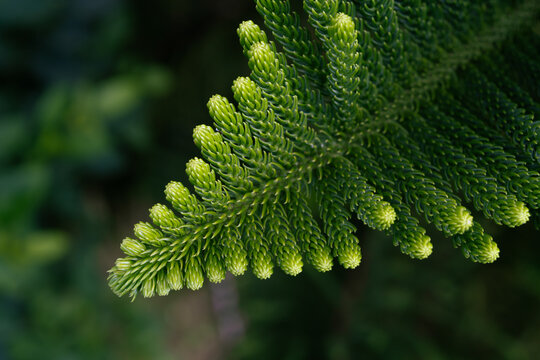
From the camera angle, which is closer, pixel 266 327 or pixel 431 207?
pixel 431 207

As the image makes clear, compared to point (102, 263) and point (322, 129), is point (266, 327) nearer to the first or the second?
point (322, 129)

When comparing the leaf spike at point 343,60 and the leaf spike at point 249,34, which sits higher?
the leaf spike at point 249,34

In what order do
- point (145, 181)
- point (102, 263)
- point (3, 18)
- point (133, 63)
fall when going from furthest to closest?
point (102, 263), point (145, 181), point (133, 63), point (3, 18)

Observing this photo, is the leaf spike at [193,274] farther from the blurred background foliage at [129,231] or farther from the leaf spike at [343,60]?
the blurred background foliage at [129,231]

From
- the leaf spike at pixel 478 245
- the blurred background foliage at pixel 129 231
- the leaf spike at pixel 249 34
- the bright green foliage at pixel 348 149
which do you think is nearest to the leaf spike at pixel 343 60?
the bright green foliage at pixel 348 149

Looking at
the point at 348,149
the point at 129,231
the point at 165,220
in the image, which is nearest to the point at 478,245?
the point at 348,149

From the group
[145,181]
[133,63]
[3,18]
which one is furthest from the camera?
[145,181]

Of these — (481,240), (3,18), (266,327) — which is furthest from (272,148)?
(3,18)
